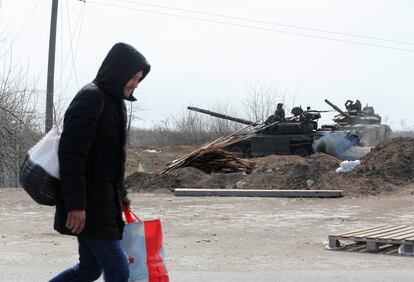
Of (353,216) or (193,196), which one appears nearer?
(353,216)

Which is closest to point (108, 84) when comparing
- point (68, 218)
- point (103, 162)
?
point (103, 162)

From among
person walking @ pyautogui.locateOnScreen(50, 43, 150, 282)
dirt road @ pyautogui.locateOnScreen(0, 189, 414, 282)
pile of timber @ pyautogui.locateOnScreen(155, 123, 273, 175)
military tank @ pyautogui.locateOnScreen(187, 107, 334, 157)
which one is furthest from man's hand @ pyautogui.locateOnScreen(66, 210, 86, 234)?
military tank @ pyautogui.locateOnScreen(187, 107, 334, 157)

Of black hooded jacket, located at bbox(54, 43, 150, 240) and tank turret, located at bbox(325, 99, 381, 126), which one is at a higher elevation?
tank turret, located at bbox(325, 99, 381, 126)

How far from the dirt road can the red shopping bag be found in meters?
2.66

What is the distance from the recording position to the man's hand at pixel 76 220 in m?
4.15

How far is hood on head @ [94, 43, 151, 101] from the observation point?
14.5 feet

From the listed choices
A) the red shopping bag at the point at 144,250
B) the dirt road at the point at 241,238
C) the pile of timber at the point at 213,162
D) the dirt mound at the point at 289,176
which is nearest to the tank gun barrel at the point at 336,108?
the pile of timber at the point at 213,162

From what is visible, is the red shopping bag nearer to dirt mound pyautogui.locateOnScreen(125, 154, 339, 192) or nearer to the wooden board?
the wooden board

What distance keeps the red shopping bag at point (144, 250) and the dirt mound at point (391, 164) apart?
46.8 ft

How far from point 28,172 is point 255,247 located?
5763 mm

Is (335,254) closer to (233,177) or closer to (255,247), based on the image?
(255,247)

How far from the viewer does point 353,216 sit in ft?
44.5

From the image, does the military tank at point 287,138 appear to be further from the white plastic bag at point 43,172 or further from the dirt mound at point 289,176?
the white plastic bag at point 43,172

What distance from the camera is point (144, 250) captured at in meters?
4.62
